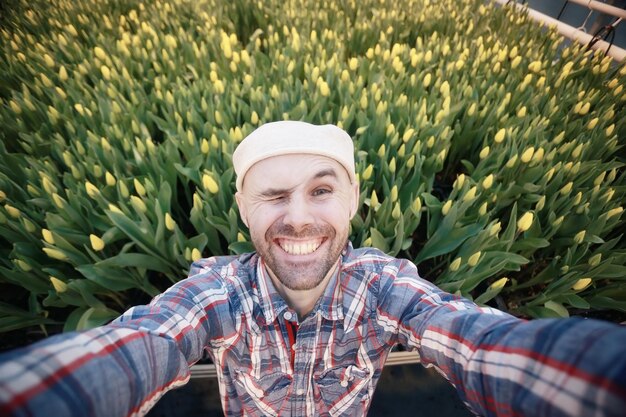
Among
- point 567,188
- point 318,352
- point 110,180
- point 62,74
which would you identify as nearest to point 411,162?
point 567,188

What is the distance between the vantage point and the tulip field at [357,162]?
1.13 m

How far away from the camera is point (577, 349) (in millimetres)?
400

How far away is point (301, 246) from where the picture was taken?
2.54 feet

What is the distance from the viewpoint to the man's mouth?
2.54ft

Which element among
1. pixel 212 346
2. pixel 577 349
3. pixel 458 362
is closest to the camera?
pixel 577 349

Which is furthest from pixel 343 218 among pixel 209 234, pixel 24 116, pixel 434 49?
pixel 434 49

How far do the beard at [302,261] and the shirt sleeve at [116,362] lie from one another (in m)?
0.16

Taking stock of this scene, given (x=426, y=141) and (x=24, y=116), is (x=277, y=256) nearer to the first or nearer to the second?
(x=426, y=141)

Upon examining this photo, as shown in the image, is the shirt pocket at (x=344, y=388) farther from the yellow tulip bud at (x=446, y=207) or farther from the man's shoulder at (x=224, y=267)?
the yellow tulip bud at (x=446, y=207)

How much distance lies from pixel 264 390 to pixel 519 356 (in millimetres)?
665

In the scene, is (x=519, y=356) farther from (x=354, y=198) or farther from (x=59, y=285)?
(x=59, y=285)

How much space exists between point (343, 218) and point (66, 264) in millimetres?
1055

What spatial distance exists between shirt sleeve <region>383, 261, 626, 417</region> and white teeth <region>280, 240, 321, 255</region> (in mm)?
244

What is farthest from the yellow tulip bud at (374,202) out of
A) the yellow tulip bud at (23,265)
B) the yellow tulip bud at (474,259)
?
the yellow tulip bud at (23,265)
